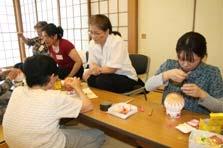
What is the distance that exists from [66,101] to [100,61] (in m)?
1.04

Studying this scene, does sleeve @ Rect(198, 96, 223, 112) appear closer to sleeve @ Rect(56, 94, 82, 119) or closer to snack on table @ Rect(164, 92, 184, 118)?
snack on table @ Rect(164, 92, 184, 118)

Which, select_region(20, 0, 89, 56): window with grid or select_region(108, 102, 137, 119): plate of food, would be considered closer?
select_region(108, 102, 137, 119): plate of food

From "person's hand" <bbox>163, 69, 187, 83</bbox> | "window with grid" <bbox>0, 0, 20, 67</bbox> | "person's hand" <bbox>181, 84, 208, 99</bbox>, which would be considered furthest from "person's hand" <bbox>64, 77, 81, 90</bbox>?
"window with grid" <bbox>0, 0, 20, 67</bbox>

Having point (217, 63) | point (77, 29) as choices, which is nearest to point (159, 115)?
point (217, 63)

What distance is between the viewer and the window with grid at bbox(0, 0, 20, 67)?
18.1 ft

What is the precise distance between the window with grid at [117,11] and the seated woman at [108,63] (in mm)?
1590

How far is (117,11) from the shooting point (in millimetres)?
3807

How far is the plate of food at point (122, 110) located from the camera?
123 cm

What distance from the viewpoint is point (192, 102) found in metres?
1.33

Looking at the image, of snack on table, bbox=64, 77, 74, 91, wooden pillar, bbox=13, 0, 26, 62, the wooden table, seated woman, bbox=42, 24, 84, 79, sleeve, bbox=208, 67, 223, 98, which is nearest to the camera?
the wooden table

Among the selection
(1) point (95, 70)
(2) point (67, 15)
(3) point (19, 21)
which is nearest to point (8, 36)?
(3) point (19, 21)

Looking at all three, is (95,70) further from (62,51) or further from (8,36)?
(8,36)

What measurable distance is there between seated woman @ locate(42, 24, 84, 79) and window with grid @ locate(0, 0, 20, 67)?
367cm

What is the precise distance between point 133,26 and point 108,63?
168 centimetres
